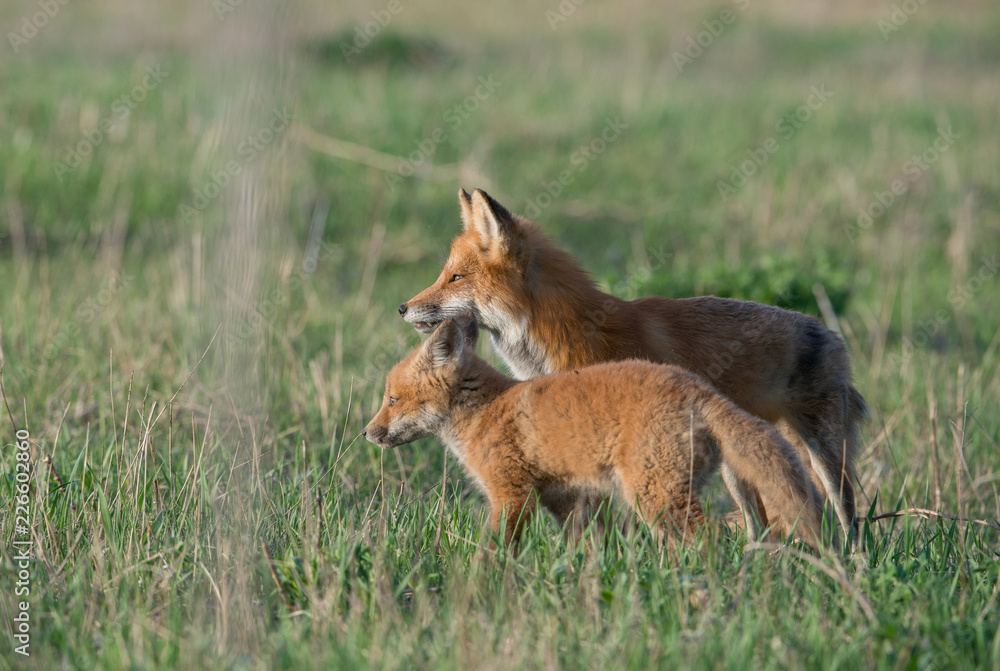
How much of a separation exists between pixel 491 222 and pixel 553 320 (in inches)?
26.5

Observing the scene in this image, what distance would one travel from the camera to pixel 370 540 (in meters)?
4.26

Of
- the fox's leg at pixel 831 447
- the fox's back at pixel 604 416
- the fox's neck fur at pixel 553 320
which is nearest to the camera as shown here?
the fox's back at pixel 604 416

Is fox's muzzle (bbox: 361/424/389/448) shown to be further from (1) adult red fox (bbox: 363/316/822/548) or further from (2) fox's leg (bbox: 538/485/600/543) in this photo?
(2) fox's leg (bbox: 538/485/600/543)

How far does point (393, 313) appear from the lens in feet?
31.4

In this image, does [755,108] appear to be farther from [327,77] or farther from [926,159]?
[327,77]

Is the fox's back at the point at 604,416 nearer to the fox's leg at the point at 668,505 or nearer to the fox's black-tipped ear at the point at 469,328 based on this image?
the fox's leg at the point at 668,505

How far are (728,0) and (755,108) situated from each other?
50.5 ft

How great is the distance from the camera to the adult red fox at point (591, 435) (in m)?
4.03

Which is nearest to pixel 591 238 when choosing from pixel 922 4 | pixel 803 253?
pixel 803 253

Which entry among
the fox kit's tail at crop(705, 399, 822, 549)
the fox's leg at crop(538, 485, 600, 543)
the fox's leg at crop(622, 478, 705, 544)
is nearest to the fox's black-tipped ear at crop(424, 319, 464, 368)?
the fox's leg at crop(538, 485, 600, 543)

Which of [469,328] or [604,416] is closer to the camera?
[604,416]

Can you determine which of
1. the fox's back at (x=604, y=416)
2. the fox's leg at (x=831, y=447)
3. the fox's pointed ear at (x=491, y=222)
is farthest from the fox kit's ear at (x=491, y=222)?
the fox's leg at (x=831, y=447)

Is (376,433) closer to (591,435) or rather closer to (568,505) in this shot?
(568,505)

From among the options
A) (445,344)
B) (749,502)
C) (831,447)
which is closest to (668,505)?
(749,502)
